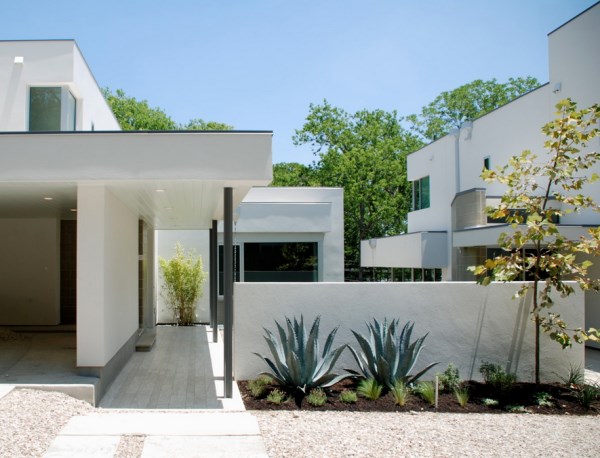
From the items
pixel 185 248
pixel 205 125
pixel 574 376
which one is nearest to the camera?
pixel 574 376

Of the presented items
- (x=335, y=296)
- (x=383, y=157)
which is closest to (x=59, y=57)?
(x=335, y=296)

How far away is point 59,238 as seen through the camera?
16438 mm

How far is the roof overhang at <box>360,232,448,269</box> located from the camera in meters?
20.5

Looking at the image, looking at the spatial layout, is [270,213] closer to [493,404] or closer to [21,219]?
[21,219]

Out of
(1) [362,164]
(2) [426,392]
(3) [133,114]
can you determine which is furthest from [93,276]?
(3) [133,114]

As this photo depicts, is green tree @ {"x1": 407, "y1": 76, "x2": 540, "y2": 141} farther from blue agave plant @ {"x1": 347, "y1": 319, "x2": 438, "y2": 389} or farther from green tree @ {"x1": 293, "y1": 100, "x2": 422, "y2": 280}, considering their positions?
blue agave plant @ {"x1": 347, "y1": 319, "x2": 438, "y2": 389}

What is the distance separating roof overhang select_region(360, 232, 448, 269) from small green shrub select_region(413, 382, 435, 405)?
38.8 feet

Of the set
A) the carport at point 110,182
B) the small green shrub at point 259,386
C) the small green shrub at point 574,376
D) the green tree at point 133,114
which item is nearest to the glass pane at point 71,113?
the carport at point 110,182

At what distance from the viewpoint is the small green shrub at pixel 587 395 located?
8.77 metres

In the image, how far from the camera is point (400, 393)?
849cm

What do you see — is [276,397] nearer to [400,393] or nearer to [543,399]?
[400,393]

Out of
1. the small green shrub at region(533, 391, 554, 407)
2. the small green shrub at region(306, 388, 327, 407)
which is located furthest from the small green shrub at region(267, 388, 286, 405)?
the small green shrub at region(533, 391, 554, 407)

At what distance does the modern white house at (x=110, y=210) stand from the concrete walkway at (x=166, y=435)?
1.45m

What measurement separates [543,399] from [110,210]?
6.87 metres
